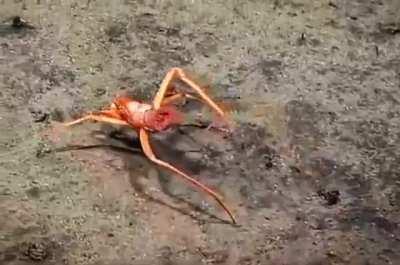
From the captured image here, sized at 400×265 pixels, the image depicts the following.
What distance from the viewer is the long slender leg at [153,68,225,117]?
2080 millimetres

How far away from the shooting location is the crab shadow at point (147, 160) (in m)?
1.87

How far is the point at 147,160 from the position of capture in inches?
78.3

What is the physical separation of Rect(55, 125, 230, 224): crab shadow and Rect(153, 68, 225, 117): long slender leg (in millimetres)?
91

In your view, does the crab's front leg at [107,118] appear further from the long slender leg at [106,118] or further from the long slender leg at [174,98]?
the long slender leg at [174,98]

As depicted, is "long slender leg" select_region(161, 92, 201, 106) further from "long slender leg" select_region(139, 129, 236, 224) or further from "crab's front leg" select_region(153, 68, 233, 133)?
"long slender leg" select_region(139, 129, 236, 224)

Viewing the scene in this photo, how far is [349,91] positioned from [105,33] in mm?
644

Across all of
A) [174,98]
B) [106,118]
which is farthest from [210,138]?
[106,118]

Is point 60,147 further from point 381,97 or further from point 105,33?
point 381,97

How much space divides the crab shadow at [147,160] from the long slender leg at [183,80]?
91 millimetres

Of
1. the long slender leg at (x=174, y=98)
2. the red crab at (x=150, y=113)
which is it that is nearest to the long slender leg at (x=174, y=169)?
the red crab at (x=150, y=113)

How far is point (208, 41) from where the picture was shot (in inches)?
92.5

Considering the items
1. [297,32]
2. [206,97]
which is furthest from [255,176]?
[297,32]

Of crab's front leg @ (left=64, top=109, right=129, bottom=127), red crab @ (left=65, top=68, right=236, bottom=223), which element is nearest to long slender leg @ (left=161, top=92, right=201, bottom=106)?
red crab @ (left=65, top=68, right=236, bottom=223)

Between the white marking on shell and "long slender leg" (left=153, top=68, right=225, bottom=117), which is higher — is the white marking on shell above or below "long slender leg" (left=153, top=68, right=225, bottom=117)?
below
